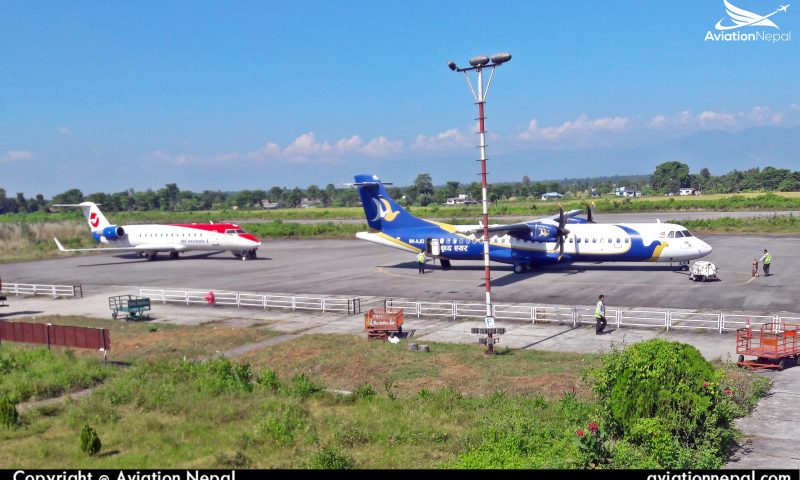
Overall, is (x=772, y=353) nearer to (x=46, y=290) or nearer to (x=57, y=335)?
(x=57, y=335)

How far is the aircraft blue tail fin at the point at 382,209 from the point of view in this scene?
4891cm

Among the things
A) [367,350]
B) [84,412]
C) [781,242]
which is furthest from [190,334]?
[781,242]

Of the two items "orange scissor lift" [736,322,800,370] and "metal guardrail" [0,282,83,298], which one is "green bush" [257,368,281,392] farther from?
"metal guardrail" [0,282,83,298]

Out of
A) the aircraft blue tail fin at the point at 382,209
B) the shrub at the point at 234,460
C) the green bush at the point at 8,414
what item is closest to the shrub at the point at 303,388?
the shrub at the point at 234,460

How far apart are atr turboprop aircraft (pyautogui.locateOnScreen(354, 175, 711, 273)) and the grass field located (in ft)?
61.2

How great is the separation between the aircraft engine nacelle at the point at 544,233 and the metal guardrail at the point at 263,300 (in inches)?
557

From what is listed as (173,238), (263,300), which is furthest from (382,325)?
(173,238)

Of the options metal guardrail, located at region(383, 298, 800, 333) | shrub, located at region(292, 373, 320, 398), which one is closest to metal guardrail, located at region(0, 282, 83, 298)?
metal guardrail, located at region(383, 298, 800, 333)

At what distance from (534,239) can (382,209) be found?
39.7 ft

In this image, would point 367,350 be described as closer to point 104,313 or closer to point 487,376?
point 487,376

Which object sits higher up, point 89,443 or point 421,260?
point 421,260

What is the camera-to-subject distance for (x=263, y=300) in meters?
36.1

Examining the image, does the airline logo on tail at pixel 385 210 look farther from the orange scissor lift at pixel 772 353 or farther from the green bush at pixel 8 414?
the green bush at pixel 8 414

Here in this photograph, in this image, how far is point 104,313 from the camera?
36.3 meters
